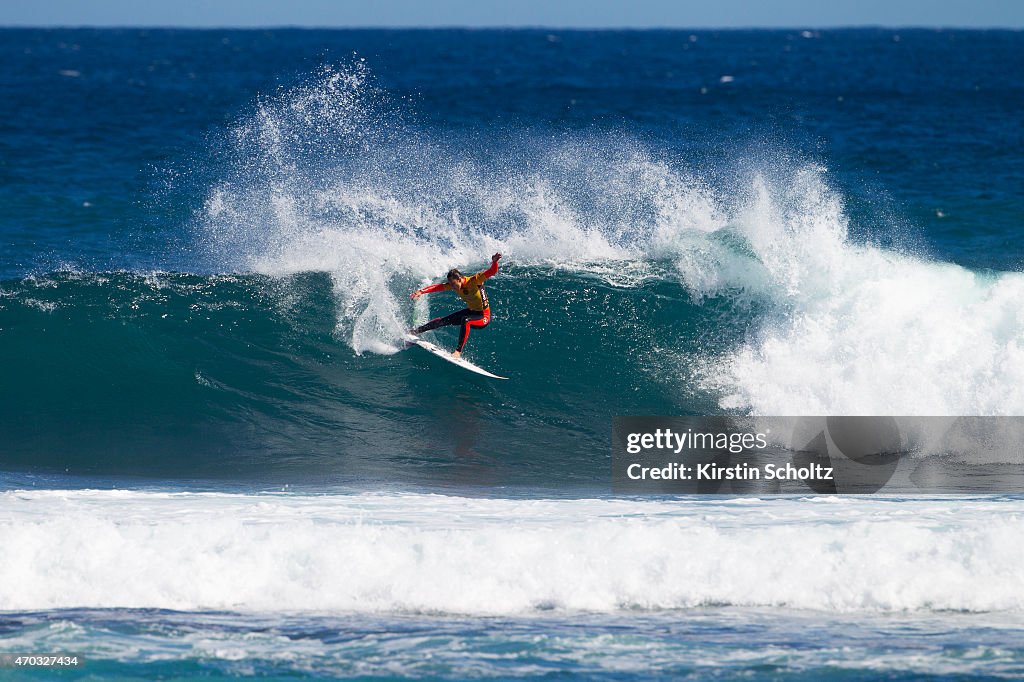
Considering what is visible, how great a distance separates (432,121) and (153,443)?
25.1 m

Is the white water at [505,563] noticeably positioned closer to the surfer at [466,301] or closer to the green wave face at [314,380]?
the green wave face at [314,380]

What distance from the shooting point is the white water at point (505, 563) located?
23.5ft

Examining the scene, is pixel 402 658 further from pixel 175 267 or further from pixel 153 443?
pixel 175 267

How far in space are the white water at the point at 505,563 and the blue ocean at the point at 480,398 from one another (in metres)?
0.03

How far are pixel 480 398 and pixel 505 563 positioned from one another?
4.38 metres

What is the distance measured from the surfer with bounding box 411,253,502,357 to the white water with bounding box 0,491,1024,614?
3.57 m

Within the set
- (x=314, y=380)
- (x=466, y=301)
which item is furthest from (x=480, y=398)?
(x=314, y=380)

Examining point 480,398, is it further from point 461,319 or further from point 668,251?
point 668,251

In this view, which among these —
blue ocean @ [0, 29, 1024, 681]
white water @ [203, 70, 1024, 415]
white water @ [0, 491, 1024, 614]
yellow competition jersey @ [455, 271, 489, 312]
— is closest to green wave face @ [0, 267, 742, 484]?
blue ocean @ [0, 29, 1024, 681]

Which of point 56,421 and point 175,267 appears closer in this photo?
point 56,421

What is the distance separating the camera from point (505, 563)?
294 inches

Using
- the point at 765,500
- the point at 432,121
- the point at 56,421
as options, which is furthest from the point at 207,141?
the point at 765,500

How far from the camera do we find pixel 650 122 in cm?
3556

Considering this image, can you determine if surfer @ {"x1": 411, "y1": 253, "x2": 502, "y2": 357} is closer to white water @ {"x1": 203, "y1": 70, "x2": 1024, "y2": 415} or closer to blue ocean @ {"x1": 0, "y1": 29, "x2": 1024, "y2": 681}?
blue ocean @ {"x1": 0, "y1": 29, "x2": 1024, "y2": 681}
